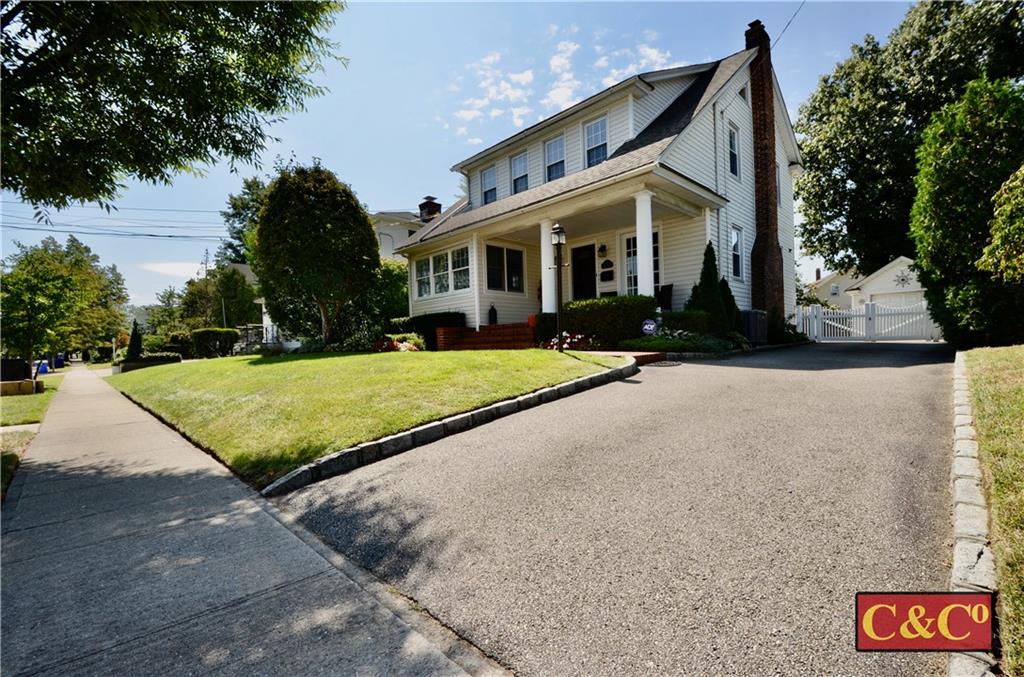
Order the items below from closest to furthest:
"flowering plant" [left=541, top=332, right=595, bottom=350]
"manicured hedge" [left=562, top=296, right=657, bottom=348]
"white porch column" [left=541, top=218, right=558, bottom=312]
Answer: "manicured hedge" [left=562, top=296, right=657, bottom=348], "flowering plant" [left=541, top=332, right=595, bottom=350], "white porch column" [left=541, top=218, right=558, bottom=312]

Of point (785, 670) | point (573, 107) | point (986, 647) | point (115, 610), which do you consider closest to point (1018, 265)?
point (986, 647)

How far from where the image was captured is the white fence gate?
14.8 meters

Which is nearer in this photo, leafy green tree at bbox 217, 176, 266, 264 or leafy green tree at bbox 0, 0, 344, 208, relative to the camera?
leafy green tree at bbox 0, 0, 344, 208

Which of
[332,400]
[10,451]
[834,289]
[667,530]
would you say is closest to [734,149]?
[332,400]

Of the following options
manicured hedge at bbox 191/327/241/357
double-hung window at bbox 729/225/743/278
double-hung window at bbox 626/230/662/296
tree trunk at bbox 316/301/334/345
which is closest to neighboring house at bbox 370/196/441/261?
manicured hedge at bbox 191/327/241/357

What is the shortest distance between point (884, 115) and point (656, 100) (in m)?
15.4

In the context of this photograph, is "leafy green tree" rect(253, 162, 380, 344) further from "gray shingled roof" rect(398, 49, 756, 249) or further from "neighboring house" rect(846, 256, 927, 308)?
"neighboring house" rect(846, 256, 927, 308)

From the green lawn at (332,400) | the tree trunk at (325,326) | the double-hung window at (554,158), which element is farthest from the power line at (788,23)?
the tree trunk at (325,326)

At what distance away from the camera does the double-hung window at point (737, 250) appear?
1322cm

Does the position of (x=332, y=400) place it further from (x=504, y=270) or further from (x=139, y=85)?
(x=504, y=270)

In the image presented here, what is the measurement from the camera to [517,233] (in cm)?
1479

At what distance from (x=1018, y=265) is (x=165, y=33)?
394 inches

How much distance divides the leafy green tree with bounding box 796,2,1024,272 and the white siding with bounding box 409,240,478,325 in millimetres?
17439

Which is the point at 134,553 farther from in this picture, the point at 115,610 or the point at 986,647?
the point at 986,647
